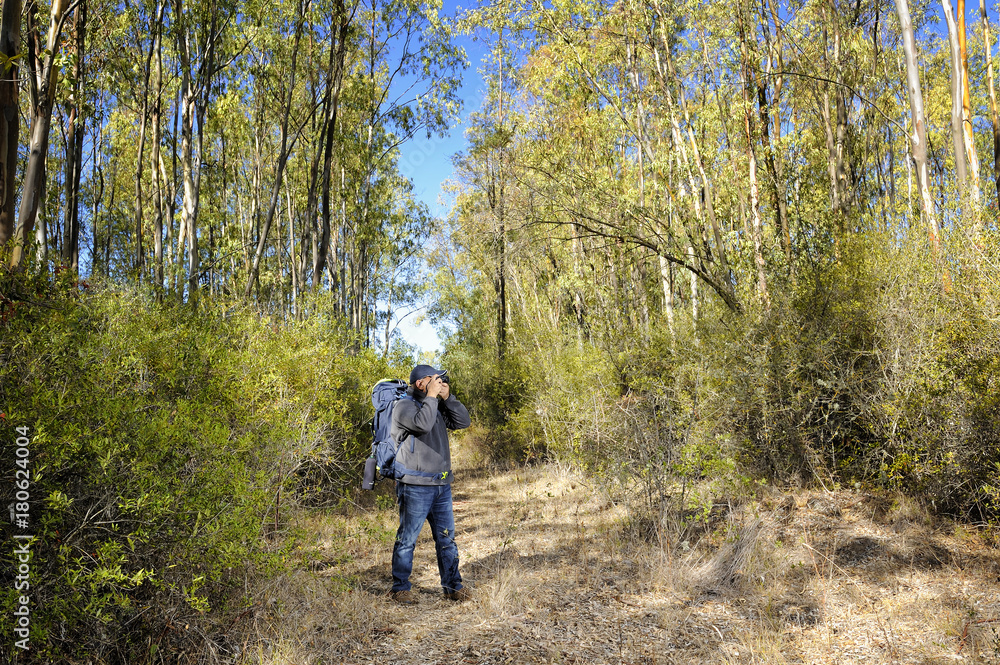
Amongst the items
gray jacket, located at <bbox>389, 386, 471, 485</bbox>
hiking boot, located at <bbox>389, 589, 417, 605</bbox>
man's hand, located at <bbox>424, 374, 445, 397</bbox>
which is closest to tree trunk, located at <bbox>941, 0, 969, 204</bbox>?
man's hand, located at <bbox>424, 374, 445, 397</bbox>

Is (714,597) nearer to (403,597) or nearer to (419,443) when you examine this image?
(403,597)

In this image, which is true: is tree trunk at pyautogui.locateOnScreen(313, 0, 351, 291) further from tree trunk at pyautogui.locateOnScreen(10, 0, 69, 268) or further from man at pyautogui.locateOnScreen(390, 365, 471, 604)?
man at pyautogui.locateOnScreen(390, 365, 471, 604)

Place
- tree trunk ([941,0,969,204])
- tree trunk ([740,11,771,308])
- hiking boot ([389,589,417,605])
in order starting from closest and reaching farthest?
hiking boot ([389,589,417,605]) < tree trunk ([941,0,969,204]) < tree trunk ([740,11,771,308])

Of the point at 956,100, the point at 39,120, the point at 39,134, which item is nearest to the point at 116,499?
the point at 39,134

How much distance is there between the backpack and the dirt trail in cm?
58

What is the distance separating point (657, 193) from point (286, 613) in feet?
23.1

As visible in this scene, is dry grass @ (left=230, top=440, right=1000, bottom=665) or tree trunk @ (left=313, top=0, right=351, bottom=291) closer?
dry grass @ (left=230, top=440, right=1000, bottom=665)

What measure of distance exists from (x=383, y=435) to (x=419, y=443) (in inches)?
12.8

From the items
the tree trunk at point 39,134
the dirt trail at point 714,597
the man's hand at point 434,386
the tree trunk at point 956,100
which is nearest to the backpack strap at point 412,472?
the man's hand at point 434,386

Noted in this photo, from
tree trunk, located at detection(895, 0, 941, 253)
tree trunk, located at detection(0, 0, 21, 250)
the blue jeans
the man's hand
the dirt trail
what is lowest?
the dirt trail

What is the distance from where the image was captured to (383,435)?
4180 mm

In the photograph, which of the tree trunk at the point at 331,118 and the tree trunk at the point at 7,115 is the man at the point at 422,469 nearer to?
the tree trunk at the point at 7,115

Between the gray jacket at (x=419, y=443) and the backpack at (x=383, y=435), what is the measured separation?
0.24 ft

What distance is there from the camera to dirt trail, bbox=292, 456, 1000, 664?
345 centimetres
